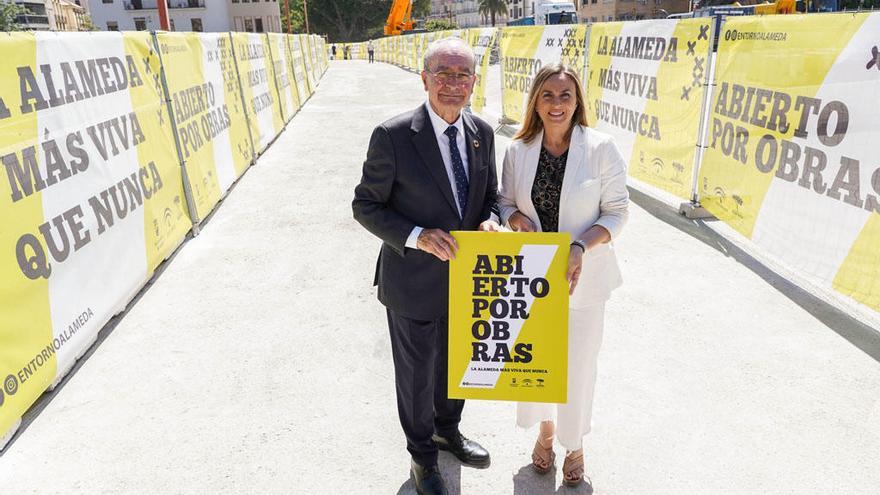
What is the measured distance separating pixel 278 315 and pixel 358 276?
971 millimetres

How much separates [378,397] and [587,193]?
191 cm

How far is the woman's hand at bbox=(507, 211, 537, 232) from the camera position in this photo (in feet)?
8.18

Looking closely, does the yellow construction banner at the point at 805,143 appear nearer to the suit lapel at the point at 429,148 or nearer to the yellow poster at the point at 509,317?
the yellow poster at the point at 509,317

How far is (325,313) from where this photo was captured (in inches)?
186

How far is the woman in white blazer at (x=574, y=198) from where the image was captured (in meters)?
2.39

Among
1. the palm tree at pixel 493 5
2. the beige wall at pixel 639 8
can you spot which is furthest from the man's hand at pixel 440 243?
the palm tree at pixel 493 5

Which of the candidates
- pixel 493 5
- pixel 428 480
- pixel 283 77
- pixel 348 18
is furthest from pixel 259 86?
pixel 348 18

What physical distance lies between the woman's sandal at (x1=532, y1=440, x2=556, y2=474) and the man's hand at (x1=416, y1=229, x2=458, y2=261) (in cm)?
121

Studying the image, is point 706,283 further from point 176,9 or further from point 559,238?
point 176,9

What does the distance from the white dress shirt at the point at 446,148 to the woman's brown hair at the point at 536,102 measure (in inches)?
11.4

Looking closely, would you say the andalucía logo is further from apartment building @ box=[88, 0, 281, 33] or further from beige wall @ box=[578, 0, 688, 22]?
apartment building @ box=[88, 0, 281, 33]

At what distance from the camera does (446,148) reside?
7.98ft

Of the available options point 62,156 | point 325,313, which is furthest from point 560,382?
point 62,156

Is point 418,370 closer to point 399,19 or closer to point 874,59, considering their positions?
point 874,59
